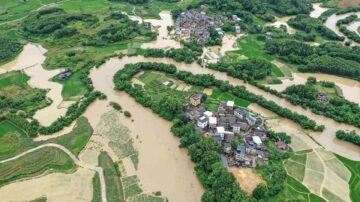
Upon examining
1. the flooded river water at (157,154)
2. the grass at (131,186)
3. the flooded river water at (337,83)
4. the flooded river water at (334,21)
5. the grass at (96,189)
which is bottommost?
the grass at (96,189)

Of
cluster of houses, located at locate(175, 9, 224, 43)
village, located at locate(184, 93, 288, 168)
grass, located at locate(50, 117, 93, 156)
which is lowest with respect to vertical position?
grass, located at locate(50, 117, 93, 156)

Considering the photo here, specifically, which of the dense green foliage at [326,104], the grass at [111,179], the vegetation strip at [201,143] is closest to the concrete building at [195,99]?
the vegetation strip at [201,143]

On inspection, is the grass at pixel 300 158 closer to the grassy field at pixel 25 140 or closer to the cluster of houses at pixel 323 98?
the cluster of houses at pixel 323 98

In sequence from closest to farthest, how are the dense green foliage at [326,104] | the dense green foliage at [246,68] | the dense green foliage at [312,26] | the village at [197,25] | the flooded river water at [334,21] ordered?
the dense green foliage at [326,104], the dense green foliage at [246,68], the village at [197,25], the dense green foliage at [312,26], the flooded river water at [334,21]

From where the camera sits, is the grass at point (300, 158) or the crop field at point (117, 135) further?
the crop field at point (117, 135)

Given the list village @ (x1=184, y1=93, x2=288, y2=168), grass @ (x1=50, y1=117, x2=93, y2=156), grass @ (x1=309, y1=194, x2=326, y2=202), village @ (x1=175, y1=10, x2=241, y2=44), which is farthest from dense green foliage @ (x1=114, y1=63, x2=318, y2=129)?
village @ (x1=175, y1=10, x2=241, y2=44)

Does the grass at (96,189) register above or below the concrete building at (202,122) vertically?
below

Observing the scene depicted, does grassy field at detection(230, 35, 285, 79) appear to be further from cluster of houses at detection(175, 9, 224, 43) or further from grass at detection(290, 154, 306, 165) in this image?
grass at detection(290, 154, 306, 165)
